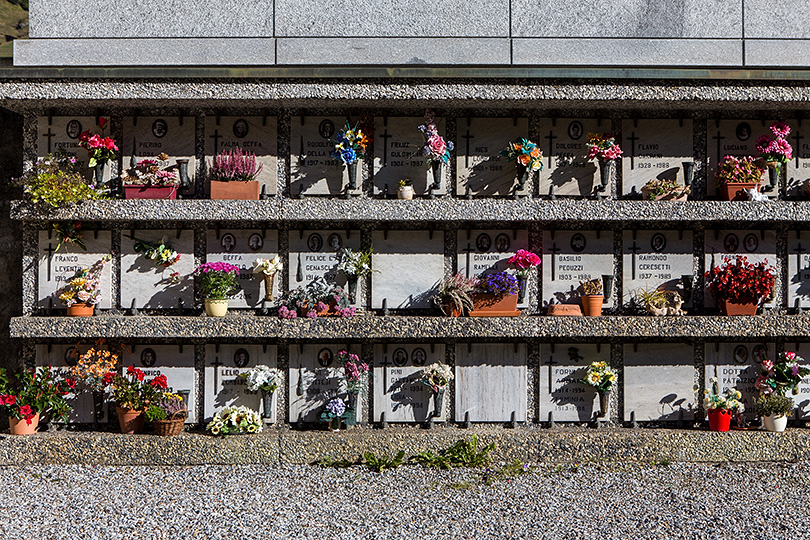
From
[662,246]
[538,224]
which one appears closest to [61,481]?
[538,224]

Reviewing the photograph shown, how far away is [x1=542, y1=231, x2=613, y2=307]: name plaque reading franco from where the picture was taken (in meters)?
8.70

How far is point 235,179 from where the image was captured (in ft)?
27.4

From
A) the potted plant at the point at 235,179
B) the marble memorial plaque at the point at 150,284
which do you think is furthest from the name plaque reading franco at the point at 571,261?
the marble memorial plaque at the point at 150,284

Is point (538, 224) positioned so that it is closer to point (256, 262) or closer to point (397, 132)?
point (397, 132)

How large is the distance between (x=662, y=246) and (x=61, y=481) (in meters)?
7.34

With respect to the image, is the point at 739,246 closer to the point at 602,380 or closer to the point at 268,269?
the point at 602,380

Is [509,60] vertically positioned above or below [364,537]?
above

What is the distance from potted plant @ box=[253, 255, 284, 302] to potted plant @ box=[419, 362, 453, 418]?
211 centimetres

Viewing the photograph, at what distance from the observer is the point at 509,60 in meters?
8.02

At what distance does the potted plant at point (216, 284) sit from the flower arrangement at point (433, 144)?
8.76 feet

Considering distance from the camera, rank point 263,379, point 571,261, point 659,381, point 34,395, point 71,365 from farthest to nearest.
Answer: point 571,261 → point 659,381 → point 71,365 → point 263,379 → point 34,395

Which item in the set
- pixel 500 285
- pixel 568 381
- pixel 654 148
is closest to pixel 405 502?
pixel 500 285

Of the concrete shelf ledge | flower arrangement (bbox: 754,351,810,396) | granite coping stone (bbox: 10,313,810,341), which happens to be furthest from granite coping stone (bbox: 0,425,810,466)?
the concrete shelf ledge

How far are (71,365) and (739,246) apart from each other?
830 centimetres
